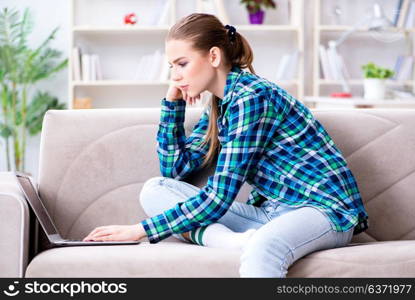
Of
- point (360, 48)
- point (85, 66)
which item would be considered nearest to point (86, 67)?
point (85, 66)

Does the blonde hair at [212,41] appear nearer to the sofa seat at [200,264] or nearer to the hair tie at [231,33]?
the hair tie at [231,33]

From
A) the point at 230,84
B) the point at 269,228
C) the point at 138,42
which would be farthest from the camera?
the point at 138,42

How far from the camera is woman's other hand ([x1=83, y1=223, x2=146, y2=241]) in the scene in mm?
1767

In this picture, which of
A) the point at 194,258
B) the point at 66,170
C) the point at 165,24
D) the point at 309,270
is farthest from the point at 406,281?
the point at 165,24

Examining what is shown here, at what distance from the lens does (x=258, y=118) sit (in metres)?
1.75

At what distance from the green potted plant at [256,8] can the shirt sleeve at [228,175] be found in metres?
3.64

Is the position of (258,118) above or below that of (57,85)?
above

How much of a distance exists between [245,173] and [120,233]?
0.37m

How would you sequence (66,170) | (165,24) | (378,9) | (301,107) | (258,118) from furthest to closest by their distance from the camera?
(165,24) → (378,9) → (66,170) → (301,107) → (258,118)

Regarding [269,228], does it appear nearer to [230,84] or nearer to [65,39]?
[230,84]

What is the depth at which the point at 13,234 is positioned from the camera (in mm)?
1707

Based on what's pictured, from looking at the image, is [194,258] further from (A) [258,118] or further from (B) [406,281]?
(B) [406,281]

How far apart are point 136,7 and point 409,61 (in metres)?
2.20

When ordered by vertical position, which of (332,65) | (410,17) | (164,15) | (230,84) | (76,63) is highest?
(230,84)
